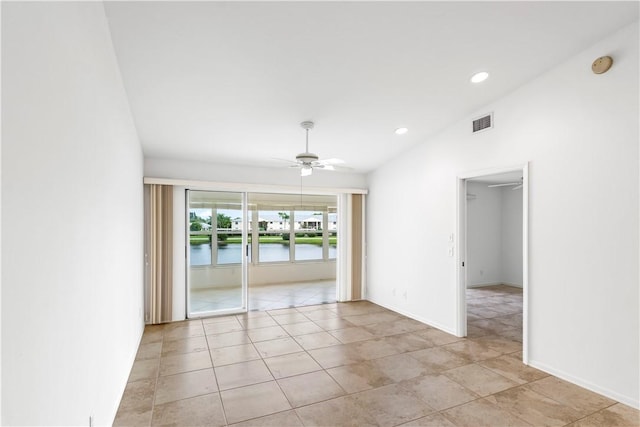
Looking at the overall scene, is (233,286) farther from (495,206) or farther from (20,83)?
(495,206)

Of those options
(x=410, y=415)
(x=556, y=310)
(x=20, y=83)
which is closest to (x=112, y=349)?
(x=20, y=83)

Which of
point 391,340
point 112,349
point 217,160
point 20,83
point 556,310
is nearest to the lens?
point 20,83

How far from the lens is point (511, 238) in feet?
26.1

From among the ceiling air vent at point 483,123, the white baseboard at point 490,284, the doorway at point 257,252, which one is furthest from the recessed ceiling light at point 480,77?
the white baseboard at point 490,284

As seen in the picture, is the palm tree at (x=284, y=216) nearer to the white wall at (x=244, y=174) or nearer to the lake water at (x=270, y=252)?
the lake water at (x=270, y=252)

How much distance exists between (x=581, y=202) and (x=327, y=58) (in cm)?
279

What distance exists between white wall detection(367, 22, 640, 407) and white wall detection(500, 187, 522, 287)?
14.4 ft

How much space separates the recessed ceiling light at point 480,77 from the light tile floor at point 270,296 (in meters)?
4.73

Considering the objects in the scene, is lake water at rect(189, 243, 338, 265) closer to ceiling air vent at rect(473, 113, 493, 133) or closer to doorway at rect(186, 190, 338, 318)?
doorway at rect(186, 190, 338, 318)

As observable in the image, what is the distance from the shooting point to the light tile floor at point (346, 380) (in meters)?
2.64

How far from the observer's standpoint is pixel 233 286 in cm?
591

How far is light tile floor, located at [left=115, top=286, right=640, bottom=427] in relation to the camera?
2.64 metres

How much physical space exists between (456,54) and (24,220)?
3.32 metres

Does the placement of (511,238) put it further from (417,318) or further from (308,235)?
(308,235)
